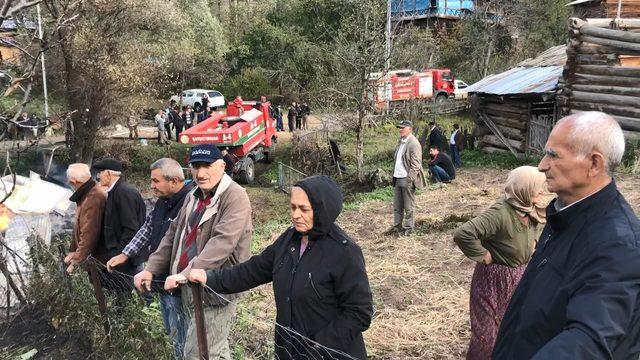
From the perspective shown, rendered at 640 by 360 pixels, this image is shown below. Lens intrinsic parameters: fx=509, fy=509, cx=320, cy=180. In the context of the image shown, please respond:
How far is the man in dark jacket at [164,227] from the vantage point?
3.69 m

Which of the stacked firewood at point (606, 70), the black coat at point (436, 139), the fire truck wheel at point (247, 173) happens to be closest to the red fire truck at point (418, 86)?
the fire truck wheel at point (247, 173)

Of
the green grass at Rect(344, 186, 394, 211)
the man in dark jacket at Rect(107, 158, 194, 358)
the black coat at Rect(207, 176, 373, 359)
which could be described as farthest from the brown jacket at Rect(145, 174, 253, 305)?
the green grass at Rect(344, 186, 394, 211)

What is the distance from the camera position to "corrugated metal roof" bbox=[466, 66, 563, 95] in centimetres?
1327

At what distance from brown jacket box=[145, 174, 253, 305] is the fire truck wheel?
12.5m

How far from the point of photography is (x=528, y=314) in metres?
1.73

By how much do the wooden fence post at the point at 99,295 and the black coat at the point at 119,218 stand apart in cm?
34

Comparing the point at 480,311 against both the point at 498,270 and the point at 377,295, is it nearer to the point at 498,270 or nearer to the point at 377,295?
the point at 498,270

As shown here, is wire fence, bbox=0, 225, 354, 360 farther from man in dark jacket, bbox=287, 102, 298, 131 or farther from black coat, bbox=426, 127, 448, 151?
man in dark jacket, bbox=287, 102, 298, 131

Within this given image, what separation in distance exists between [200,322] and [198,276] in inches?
12.9

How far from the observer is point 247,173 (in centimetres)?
1622

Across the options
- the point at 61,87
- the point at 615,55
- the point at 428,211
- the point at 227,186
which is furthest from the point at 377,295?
the point at 61,87

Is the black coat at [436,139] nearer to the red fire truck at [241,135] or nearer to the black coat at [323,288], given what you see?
the red fire truck at [241,135]

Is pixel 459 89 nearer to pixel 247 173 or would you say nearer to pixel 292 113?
pixel 292 113

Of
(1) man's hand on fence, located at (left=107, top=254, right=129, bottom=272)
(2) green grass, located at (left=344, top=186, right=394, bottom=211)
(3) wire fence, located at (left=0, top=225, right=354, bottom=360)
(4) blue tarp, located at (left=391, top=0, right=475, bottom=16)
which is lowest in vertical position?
(2) green grass, located at (left=344, top=186, right=394, bottom=211)
